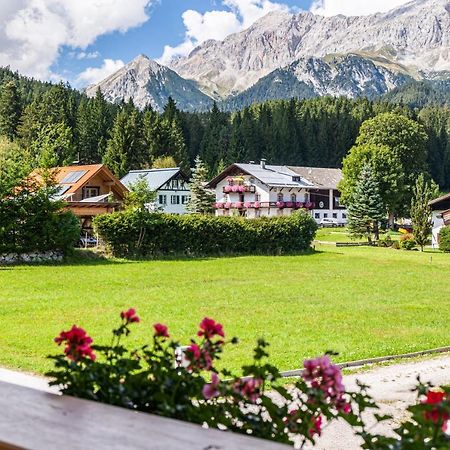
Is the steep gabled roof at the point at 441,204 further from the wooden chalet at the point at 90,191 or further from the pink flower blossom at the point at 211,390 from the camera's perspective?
the pink flower blossom at the point at 211,390

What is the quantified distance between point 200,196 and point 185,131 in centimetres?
4280

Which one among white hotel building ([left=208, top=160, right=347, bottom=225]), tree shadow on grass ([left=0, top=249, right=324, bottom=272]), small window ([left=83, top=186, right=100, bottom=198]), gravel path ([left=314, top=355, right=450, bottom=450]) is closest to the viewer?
gravel path ([left=314, top=355, right=450, bottom=450])

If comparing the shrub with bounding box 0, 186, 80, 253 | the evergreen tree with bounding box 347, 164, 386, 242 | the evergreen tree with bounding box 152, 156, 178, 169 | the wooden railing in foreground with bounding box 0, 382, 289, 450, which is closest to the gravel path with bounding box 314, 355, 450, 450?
the wooden railing in foreground with bounding box 0, 382, 289, 450

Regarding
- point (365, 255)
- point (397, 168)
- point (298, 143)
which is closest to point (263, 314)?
point (365, 255)

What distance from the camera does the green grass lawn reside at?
1262cm

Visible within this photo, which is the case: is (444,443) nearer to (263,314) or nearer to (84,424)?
(84,424)

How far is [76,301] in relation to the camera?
1817 centimetres

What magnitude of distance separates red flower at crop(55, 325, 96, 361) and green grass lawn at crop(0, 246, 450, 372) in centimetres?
759

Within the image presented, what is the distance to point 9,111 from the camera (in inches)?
3265

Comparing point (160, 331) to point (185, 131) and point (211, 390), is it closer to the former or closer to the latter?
point (211, 390)

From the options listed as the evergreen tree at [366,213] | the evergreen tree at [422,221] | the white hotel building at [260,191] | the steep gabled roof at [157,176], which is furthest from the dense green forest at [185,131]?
the evergreen tree at [422,221]

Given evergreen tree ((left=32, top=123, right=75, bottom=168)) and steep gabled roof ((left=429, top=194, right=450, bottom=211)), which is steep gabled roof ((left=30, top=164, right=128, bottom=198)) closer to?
evergreen tree ((left=32, top=123, right=75, bottom=168))

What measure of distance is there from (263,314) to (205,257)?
18.1 meters

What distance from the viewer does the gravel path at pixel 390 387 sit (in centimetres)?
705
